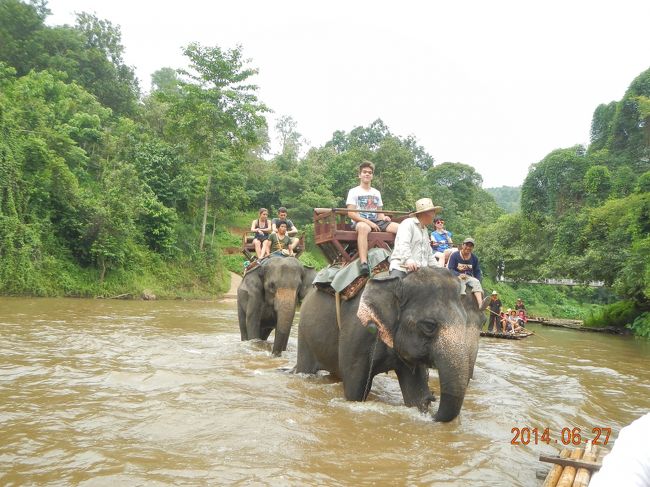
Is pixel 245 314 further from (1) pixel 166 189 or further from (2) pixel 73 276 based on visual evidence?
(1) pixel 166 189

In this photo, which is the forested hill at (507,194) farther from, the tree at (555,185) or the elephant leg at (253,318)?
the elephant leg at (253,318)

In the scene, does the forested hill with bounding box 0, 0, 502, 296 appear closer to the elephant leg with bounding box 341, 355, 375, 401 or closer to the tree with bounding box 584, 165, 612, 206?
the tree with bounding box 584, 165, 612, 206

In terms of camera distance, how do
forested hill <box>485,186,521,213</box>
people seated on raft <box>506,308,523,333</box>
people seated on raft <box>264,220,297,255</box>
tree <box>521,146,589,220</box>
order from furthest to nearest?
forested hill <box>485,186,521,213</box>, tree <box>521,146,589,220</box>, people seated on raft <box>506,308,523,333</box>, people seated on raft <box>264,220,297,255</box>

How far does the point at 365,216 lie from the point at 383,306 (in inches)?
73.9

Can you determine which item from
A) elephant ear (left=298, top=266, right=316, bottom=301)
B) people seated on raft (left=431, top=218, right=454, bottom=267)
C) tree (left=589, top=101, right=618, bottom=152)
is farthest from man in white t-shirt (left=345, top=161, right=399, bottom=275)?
tree (left=589, top=101, right=618, bottom=152)

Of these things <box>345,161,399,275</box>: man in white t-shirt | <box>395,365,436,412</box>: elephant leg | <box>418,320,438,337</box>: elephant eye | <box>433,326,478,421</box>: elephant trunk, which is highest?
<box>345,161,399,275</box>: man in white t-shirt

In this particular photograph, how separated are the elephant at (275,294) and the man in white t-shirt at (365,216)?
1937 mm

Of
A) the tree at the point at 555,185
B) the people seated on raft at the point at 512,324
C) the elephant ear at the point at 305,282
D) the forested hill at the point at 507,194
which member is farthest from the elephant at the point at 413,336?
the forested hill at the point at 507,194

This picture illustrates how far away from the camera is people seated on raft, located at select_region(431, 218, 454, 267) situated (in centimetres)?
874

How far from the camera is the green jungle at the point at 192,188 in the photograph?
71.1 ft

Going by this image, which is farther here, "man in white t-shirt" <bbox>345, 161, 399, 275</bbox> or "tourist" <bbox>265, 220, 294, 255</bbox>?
"tourist" <bbox>265, 220, 294, 255</bbox>

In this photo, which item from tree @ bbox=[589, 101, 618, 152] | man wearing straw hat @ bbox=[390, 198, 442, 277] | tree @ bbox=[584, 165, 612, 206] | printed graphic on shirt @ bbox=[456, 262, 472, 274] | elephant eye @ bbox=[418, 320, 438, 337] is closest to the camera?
elephant eye @ bbox=[418, 320, 438, 337]

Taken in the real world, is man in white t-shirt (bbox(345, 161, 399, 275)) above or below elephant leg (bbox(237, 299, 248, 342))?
above

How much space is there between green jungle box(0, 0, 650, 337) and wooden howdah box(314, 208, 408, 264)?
47.8 ft
